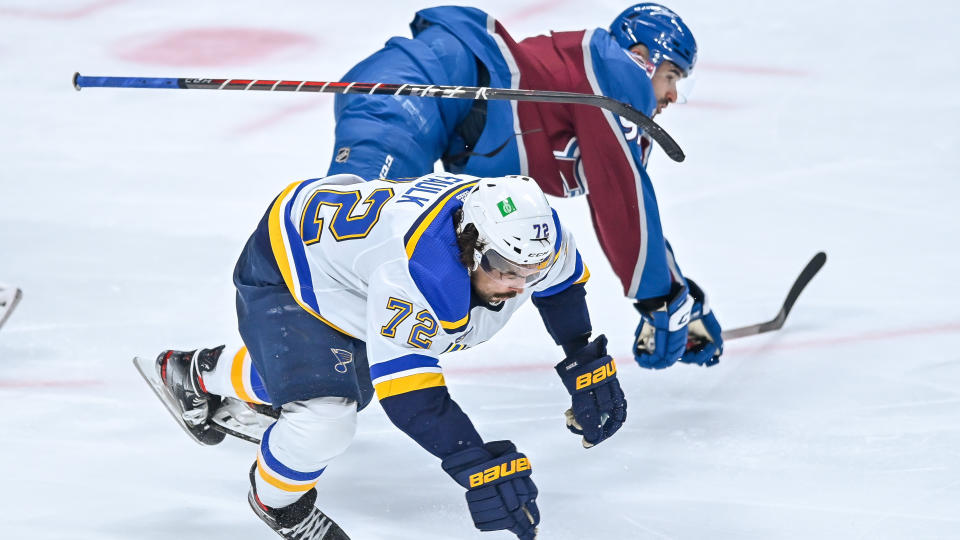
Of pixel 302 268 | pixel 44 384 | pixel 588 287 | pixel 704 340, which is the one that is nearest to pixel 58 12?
pixel 44 384

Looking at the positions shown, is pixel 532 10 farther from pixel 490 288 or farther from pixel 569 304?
pixel 490 288

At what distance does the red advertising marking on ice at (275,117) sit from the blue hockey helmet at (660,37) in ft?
6.97

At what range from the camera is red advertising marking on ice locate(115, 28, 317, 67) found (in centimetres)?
607

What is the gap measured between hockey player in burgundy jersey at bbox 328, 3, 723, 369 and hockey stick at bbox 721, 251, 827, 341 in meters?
0.23

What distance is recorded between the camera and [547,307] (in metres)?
3.10

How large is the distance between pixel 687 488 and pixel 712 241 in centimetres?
165

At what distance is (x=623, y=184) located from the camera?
362 cm

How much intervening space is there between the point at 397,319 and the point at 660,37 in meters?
1.71

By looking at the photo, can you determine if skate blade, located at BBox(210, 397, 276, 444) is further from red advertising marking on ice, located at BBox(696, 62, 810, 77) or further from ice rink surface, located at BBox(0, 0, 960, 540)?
red advertising marking on ice, located at BBox(696, 62, 810, 77)

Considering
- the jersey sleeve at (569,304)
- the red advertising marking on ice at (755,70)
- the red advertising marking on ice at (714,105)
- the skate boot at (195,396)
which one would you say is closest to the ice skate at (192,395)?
the skate boot at (195,396)

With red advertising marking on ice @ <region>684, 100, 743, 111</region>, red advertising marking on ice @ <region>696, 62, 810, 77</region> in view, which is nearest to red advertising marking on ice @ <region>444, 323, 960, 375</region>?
red advertising marking on ice @ <region>684, 100, 743, 111</region>

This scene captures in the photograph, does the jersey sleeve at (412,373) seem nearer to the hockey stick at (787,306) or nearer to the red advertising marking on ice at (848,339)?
the red advertising marking on ice at (848,339)

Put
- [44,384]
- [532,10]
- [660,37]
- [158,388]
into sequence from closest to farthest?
1. [158,388]
2. [44,384]
3. [660,37]
4. [532,10]

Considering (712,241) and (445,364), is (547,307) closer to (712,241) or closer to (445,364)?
(445,364)
